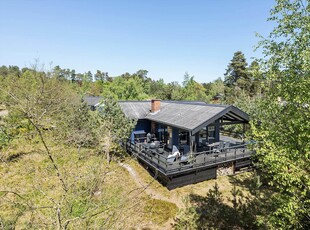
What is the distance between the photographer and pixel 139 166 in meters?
16.8

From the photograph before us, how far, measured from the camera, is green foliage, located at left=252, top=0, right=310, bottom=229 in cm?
566

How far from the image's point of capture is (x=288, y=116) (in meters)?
6.91

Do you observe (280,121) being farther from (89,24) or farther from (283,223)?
(89,24)

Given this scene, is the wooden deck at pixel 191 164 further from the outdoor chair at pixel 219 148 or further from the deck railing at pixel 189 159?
the outdoor chair at pixel 219 148

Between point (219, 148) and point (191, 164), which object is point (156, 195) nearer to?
point (191, 164)

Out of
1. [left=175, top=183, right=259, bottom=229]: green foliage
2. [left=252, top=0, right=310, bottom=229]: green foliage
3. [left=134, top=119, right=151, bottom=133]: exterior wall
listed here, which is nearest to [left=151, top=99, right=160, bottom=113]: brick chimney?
[left=134, top=119, right=151, bottom=133]: exterior wall

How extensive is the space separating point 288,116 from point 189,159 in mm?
7417

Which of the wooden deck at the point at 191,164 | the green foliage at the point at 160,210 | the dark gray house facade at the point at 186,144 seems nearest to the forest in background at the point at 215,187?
the green foliage at the point at 160,210

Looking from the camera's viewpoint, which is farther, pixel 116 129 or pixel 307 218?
pixel 116 129

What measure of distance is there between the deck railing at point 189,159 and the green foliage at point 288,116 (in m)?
5.11

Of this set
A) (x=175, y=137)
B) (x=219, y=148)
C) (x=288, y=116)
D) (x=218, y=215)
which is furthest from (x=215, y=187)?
(x=175, y=137)

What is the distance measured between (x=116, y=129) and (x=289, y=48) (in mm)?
12161

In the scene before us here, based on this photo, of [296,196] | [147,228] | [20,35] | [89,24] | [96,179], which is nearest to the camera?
[96,179]

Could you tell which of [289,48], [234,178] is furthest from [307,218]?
[234,178]
